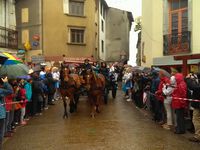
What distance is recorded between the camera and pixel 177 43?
1023 inches

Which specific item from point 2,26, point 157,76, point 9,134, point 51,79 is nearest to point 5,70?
point 9,134

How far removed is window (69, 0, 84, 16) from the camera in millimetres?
45344

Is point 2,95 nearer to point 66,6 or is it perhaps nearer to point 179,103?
point 179,103

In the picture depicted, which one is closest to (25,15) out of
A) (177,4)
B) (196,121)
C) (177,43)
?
(177,4)

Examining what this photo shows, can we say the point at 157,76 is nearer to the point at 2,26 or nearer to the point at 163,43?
the point at 163,43

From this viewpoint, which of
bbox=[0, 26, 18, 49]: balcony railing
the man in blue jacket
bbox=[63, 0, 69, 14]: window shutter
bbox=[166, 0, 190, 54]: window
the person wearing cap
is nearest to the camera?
the man in blue jacket

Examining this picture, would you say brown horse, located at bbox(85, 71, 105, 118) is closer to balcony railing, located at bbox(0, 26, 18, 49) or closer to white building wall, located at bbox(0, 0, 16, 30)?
balcony railing, located at bbox(0, 26, 18, 49)

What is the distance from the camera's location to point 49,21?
44062mm

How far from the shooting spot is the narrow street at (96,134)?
37.7 feet

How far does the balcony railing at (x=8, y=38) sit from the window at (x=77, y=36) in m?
13.8

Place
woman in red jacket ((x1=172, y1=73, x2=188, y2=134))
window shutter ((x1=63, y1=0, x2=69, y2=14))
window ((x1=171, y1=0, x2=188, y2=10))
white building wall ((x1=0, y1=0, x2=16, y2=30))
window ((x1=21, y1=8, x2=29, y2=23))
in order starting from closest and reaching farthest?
1. woman in red jacket ((x1=172, y1=73, x2=188, y2=134))
2. window ((x1=171, y1=0, x2=188, y2=10))
3. white building wall ((x1=0, y1=0, x2=16, y2=30))
4. window ((x1=21, y1=8, x2=29, y2=23))
5. window shutter ((x1=63, y1=0, x2=69, y2=14))

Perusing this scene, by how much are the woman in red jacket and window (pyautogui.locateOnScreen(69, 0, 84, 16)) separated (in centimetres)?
3273

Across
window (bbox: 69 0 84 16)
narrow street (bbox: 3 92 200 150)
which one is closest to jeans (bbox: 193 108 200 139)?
narrow street (bbox: 3 92 200 150)

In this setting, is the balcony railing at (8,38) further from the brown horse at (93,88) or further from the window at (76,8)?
the window at (76,8)
